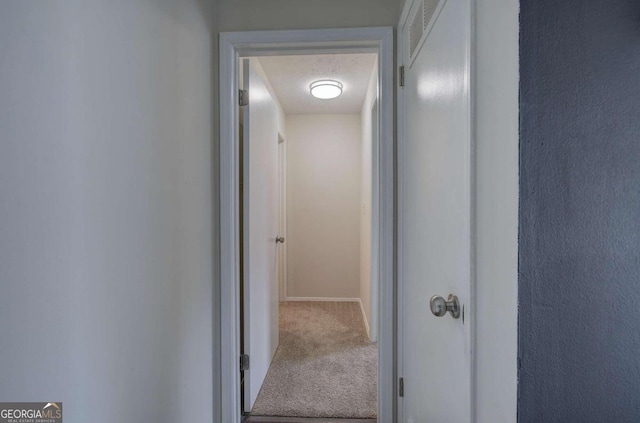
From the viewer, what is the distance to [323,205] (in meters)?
3.98

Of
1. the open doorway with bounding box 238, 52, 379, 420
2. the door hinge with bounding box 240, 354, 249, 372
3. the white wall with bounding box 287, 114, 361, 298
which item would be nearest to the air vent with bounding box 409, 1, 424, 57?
the open doorway with bounding box 238, 52, 379, 420

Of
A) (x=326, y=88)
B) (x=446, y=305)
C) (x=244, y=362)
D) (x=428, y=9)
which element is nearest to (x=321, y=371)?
(x=244, y=362)

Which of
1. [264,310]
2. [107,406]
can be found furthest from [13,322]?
[264,310]

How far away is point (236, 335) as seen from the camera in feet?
5.29

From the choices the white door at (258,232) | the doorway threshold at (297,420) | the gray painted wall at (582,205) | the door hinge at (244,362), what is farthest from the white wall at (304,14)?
the doorway threshold at (297,420)

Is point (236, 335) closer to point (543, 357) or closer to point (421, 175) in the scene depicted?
point (421, 175)

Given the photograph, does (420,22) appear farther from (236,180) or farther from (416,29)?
(236,180)

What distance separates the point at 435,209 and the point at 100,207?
97 cm

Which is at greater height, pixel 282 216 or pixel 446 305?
pixel 282 216

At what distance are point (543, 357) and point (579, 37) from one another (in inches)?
21.3

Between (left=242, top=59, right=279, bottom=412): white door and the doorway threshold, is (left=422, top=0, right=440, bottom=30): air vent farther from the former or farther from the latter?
the doorway threshold

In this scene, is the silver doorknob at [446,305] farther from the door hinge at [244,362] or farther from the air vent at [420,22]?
the door hinge at [244,362]

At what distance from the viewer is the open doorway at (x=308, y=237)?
6.12 ft

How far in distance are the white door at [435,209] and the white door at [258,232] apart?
2.76 ft
